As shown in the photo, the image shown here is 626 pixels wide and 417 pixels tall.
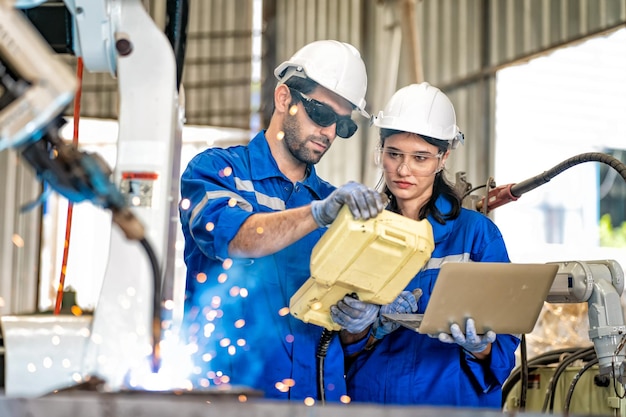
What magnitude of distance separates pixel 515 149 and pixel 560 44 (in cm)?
123

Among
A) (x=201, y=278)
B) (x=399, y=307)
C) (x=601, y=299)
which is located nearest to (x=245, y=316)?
(x=201, y=278)

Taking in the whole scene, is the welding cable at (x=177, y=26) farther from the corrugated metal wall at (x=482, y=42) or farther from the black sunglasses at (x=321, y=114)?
the corrugated metal wall at (x=482, y=42)

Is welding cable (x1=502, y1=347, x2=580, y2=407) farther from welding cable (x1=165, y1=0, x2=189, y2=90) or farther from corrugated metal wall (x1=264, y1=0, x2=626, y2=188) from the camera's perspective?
corrugated metal wall (x1=264, y1=0, x2=626, y2=188)

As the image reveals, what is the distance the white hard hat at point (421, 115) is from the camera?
294 cm

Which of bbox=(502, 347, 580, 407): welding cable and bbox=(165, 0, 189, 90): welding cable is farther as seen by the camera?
bbox=(502, 347, 580, 407): welding cable

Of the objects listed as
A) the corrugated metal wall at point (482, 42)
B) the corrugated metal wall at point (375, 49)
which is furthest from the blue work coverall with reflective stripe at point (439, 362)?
the corrugated metal wall at point (482, 42)

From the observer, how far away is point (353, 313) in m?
2.44

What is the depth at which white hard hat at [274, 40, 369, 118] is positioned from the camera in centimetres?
277

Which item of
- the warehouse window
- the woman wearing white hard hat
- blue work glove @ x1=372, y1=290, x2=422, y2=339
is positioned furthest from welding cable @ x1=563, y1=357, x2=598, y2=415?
the warehouse window

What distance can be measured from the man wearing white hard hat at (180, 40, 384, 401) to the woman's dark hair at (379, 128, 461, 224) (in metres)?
0.27

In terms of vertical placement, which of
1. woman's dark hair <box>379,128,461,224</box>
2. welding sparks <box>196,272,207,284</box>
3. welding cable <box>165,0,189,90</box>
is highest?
welding cable <box>165,0,189,90</box>

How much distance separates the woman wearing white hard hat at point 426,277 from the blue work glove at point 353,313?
120 mm

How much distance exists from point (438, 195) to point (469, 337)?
2.23 feet

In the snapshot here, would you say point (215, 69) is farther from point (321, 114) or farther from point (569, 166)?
point (569, 166)
